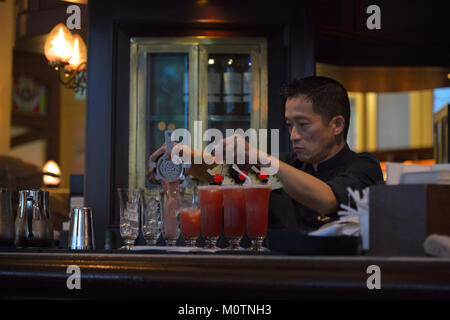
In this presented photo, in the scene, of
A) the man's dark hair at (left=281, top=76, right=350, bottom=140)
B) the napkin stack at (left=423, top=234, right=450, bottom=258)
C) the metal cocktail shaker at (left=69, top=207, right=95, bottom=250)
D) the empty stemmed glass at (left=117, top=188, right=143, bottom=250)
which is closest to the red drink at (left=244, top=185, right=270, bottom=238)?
the empty stemmed glass at (left=117, top=188, right=143, bottom=250)

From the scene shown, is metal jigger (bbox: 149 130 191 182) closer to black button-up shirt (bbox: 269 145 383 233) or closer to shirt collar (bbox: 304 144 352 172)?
black button-up shirt (bbox: 269 145 383 233)

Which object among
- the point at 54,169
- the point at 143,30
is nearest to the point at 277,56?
the point at 143,30

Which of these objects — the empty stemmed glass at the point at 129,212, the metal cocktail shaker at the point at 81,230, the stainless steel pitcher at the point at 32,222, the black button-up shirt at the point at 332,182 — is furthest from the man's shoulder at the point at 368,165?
the stainless steel pitcher at the point at 32,222

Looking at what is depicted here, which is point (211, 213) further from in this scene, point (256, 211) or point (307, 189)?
point (307, 189)

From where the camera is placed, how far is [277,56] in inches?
136

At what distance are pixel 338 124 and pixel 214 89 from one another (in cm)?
145

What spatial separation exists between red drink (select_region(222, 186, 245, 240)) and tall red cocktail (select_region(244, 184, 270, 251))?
17 mm

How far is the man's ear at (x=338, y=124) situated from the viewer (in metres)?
2.24

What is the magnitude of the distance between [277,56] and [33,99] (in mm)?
5911

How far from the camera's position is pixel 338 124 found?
7.42ft

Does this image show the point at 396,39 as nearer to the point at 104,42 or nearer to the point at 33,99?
the point at 104,42

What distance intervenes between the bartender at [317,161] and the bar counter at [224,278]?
1059mm

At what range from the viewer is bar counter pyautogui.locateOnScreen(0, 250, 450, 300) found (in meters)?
0.81

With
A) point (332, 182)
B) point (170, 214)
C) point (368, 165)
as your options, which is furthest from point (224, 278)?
point (368, 165)
